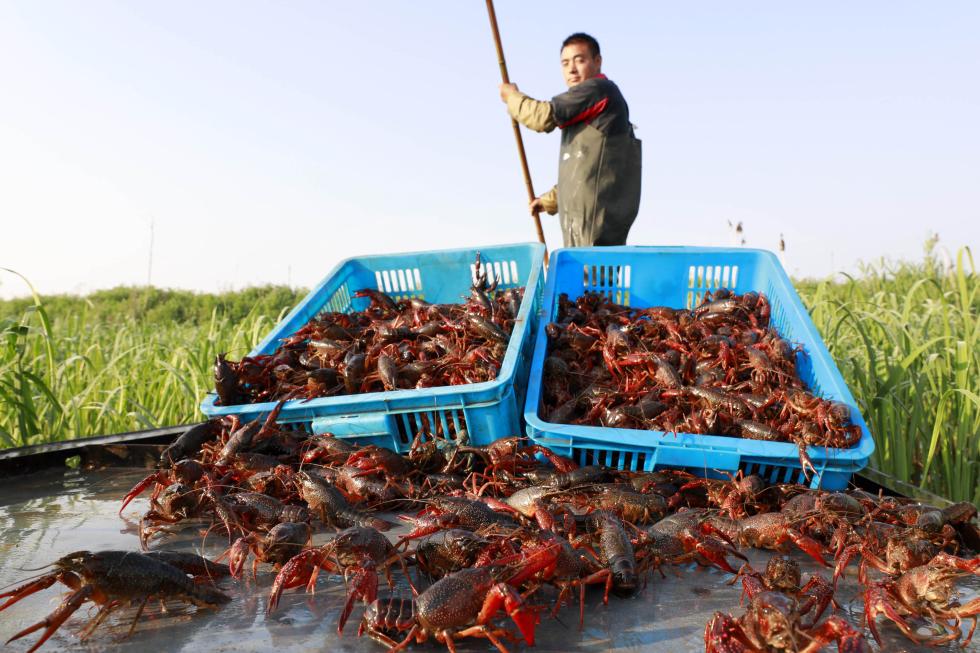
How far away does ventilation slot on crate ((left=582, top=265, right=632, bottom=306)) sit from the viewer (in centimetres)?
514

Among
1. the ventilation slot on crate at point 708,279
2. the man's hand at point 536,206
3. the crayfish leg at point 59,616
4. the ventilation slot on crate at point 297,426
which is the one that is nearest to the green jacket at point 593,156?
the man's hand at point 536,206

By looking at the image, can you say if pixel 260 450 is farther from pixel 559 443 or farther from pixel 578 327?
pixel 578 327

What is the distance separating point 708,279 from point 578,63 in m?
2.71

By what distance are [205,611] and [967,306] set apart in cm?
458

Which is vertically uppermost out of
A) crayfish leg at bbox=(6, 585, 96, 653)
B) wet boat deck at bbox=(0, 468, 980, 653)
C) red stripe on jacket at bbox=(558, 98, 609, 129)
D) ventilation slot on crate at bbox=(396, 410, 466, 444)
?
red stripe on jacket at bbox=(558, 98, 609, 129)

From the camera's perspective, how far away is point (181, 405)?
555 cm

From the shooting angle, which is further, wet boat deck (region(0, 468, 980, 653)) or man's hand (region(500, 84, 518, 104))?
man's hand (region(500, 84, 518, 104))

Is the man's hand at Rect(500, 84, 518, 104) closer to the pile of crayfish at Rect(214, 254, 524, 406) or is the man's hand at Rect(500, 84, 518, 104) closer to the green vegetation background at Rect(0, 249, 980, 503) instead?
the pile of crayfish at Rect(214, 254, 524, 406)

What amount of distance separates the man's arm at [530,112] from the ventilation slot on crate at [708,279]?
2.12 metres

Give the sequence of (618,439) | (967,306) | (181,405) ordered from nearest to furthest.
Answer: (618,439) < (967,306) < (181,405)

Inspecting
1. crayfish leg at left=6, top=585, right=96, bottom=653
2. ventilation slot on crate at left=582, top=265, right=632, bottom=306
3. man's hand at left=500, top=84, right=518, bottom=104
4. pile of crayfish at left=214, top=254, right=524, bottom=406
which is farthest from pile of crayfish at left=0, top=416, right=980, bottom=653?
man's hand at left=500, top=84, right=518, bottom=104

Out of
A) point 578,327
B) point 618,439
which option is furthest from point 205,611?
point 578,327

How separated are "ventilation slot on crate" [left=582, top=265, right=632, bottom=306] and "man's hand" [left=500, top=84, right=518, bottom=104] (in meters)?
2.38

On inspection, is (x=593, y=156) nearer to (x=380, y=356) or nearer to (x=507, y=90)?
(x=507, y=90)
